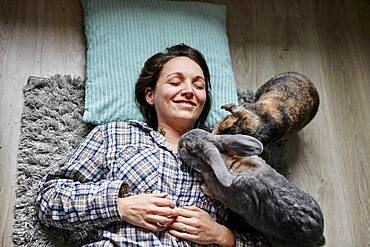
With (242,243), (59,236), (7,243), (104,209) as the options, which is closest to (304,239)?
(242,243)

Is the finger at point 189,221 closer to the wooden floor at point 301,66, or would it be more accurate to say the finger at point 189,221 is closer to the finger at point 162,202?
the finger at point 162,202

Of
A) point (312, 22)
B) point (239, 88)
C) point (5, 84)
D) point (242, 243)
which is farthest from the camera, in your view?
point (312, 22)

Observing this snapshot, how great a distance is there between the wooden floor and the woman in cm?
29

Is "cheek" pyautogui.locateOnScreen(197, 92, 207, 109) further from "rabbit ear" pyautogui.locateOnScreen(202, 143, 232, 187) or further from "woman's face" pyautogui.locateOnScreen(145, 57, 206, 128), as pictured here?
"rabbit ear" pyautogui.locateOnScreen(202, 143, 232, 187)

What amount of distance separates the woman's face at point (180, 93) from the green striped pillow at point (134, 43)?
0.50 feet

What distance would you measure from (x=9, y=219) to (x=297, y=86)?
1139 millimetres

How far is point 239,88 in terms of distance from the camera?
220 centimetres

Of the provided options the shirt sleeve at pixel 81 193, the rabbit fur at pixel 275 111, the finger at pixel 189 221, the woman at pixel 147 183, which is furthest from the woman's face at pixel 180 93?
the finger at pixel 189 221

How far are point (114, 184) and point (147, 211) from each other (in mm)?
138

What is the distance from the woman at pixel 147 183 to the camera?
1.58m

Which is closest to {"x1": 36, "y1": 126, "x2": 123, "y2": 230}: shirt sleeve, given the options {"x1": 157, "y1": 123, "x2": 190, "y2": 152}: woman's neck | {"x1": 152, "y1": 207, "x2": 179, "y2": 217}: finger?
{"x1": 152, "y1": 207, "x2": 179, "y2": 217}: finger

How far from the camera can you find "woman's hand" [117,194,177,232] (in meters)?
1.57

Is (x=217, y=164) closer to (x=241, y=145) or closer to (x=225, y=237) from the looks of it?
(x=241, y=145)

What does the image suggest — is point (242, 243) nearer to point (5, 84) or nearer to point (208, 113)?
point (208, 113)
